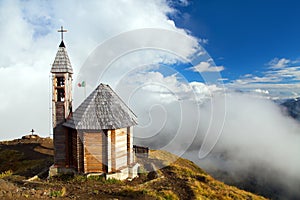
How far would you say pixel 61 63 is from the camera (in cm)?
1764

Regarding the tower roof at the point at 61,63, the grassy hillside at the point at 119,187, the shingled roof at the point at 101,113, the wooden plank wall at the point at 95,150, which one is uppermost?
the tower roof at the point at 61,63

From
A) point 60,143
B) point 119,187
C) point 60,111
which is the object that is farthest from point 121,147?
point 60,111

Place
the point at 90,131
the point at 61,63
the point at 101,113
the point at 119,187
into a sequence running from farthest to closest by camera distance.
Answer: the point at 61,63
the point at 101,113
the point at 90,131
the point at 119,187

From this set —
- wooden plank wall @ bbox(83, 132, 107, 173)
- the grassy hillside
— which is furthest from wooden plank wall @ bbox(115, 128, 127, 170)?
the grassy hillside

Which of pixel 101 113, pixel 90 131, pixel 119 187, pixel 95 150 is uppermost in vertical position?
pixel 101 113

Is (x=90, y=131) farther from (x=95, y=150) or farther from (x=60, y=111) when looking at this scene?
(x=60, y=111)

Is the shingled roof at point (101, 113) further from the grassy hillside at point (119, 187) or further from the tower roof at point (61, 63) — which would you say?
the grassy hillside at point (119, 187)

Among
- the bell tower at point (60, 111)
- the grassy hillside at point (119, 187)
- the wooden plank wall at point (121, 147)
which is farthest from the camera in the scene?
the bell tower at point (60, 111)

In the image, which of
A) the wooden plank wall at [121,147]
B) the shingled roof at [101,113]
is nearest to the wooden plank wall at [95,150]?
the shingled roof at [101,113]

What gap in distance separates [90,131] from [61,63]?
20.2 ft

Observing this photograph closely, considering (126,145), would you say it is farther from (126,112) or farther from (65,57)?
(65,57)

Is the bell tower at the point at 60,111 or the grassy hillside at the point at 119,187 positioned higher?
the bell tower at the point at 60,111

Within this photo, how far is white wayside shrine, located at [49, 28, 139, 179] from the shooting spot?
16250 mm

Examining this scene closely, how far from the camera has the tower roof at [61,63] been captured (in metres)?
17.4
